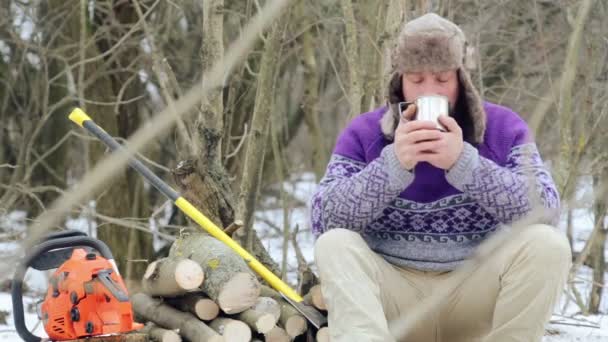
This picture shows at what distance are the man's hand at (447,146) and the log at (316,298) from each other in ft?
2.47

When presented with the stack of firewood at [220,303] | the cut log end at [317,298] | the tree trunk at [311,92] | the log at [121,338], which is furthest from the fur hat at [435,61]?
the tree trunk at [311,92]

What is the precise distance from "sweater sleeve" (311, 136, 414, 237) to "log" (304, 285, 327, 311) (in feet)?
1.18

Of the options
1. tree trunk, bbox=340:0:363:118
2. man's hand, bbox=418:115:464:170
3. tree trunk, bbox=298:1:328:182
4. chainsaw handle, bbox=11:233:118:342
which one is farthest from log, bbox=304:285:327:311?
tree trunk, bbox=298:1:328:182

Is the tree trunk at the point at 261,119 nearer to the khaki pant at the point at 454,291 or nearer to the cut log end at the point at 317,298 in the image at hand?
the cut log end at the point at 317,298

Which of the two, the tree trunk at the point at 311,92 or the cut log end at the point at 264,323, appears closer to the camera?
the cut log end at the point at 264,323

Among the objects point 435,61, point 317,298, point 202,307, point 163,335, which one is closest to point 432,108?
point 435,61

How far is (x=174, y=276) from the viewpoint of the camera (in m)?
2.78

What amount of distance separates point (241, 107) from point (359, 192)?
3.71m

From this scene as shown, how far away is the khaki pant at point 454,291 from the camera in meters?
2.17

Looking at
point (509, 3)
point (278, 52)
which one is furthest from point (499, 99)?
point (278, 52)

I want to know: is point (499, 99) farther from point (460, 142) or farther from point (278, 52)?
point (460, 142)

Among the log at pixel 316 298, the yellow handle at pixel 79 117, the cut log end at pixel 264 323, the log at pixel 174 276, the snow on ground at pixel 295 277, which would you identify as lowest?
the snow on ground at pixel 295 277

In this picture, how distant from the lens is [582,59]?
14.9ft

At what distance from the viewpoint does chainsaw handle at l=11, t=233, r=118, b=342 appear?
2361 millimetres
